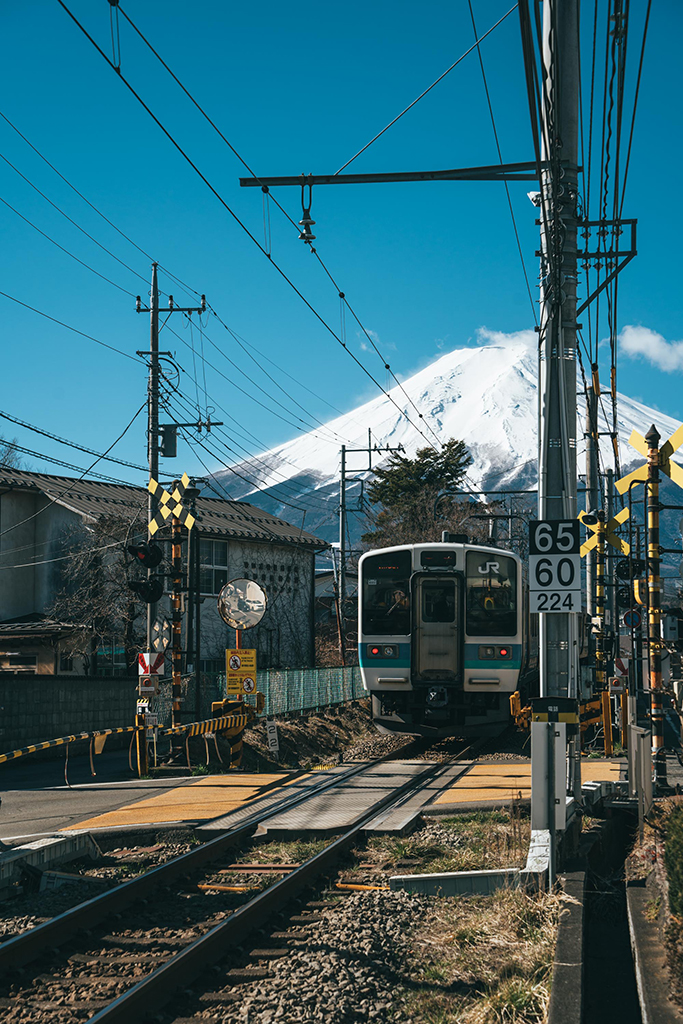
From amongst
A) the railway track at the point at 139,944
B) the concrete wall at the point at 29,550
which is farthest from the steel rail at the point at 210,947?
the concrete wall at the point at 29,550

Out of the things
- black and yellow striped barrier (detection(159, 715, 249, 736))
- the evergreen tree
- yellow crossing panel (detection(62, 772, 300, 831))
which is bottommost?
yellow crossing panel (detection(62, 772, 300, 831))

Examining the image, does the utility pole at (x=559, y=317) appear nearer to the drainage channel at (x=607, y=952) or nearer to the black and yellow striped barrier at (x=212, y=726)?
the drainage channel at (x=607, y=952)

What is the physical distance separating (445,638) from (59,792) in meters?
7.45

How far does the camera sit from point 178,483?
752 inches

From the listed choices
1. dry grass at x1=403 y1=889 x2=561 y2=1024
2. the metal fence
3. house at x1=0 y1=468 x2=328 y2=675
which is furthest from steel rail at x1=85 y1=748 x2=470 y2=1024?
house at x1=0 y1=468 x2=328 y2=675

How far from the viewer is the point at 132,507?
1421 inches

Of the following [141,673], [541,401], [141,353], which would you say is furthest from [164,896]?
[141,353]

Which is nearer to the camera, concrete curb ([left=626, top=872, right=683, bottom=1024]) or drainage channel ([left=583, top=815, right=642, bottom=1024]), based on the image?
concrete curb ([left=626, top=872, right=683, bottom=1024])

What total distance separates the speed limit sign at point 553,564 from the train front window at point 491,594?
Answer: 30.5 ft

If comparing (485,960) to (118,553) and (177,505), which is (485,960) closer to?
(177,505)

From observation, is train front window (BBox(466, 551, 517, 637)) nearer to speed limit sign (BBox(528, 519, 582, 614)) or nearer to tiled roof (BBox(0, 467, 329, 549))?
speed limit sign (BBox(528, 519, 582, 614))

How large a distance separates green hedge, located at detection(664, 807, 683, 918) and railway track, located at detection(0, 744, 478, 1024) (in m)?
2.63

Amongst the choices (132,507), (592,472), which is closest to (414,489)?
(132,507)

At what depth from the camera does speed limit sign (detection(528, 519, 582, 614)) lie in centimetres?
945
